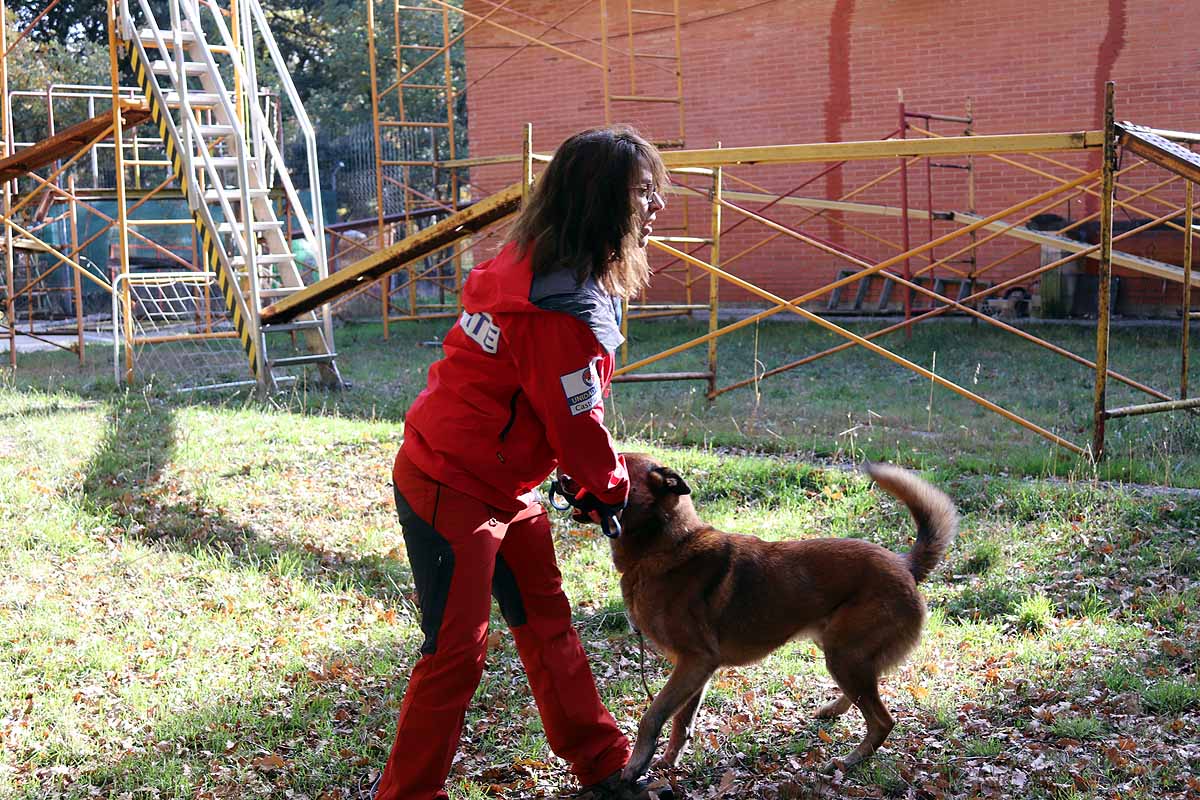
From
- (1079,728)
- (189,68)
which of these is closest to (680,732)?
(1079,728)

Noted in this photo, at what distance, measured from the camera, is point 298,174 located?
30359mm

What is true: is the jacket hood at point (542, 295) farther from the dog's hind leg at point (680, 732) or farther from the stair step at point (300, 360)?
the stair step at point (300, 360)

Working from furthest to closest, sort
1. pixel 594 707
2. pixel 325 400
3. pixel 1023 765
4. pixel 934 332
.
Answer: pixel 934 332
pixel 325 400
pixel 1023 765
pixel 594 707

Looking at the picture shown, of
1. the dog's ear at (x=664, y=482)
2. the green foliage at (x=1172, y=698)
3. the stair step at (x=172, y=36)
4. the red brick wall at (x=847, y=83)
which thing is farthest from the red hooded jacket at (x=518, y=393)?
the red brick wall at (x=847, y=83)

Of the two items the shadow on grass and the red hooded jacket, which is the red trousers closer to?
the red hooded jacket

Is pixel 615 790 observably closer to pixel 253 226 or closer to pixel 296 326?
pixel 296 326

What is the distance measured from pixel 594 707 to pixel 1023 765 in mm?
1492

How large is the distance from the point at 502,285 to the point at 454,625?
0.95 m

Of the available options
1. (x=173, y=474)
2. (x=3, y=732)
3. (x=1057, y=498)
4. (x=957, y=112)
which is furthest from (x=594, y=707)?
(x=957, y=112)

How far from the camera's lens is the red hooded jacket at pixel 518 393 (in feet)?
9.48

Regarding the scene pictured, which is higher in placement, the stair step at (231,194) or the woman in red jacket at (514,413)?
the stair step at (231,194)

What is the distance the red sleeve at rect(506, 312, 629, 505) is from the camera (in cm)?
288

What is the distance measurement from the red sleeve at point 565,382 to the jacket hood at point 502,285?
2.1 inches

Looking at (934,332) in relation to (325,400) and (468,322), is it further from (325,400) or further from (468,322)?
(468,322)
